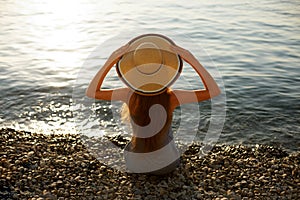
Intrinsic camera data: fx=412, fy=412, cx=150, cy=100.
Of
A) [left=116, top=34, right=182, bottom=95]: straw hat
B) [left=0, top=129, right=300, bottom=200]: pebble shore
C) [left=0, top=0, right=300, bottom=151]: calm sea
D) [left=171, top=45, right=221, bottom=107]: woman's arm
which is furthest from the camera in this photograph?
[left=0, top=0, right=300, bottom=151]: calm sea

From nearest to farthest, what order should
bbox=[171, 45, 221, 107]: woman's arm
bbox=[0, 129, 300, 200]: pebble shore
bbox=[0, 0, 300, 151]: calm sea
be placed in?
bbox=[171, 45, 221, 107]: woman's arm < bbox=[0, 129, 300, 200]: pebble shore < bbox=[0, 0, 300, 151]: calm sea

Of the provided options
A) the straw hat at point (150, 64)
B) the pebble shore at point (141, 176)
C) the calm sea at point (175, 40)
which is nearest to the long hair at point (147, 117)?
the straw hat at point (150, 64)

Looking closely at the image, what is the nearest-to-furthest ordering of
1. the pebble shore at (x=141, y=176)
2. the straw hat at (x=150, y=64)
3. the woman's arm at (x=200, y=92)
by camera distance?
the straw hat at (x=150, y=64) → the woman's arm at (x=200, y=92) → the pebble shore at (x=141, y=176)

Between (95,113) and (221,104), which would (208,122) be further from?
(95,113)

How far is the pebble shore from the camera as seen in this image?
564 cm

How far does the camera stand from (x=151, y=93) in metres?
5.47

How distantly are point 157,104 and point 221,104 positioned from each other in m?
4.14

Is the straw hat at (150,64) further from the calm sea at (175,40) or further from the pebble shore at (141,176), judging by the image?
the calm sea at (175,40)

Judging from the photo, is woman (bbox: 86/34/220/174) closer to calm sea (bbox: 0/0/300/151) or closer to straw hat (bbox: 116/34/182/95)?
straw hat (bbox: 116/34/182/95)

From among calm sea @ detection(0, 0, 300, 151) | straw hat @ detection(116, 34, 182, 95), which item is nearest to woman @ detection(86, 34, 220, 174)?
straw hat @ detection(116, 34, 182, 95)

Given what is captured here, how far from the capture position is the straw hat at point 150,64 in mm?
5141

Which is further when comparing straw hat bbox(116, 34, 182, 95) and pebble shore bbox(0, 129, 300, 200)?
pebble shore bbox(0, 129, 300, 200)

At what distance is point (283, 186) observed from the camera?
5.91m

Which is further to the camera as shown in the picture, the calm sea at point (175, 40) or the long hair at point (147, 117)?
the calm sea at point (175, 40)
